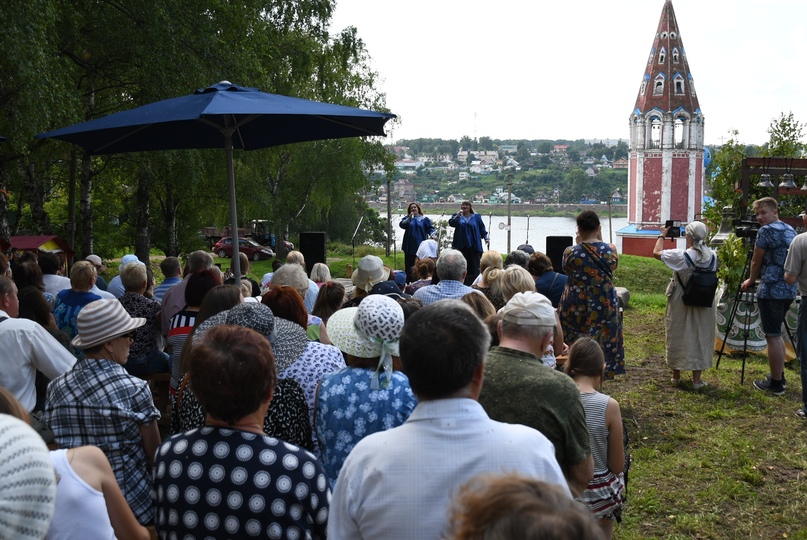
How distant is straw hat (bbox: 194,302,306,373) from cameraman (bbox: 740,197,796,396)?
486 centimetres

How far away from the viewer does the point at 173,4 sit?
10.7m

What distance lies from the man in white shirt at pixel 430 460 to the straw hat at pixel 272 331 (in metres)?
1.25

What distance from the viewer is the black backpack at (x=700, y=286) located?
6.80 m

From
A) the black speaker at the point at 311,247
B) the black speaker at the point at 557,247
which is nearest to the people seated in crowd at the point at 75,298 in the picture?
the black speaker at the point at 311,247

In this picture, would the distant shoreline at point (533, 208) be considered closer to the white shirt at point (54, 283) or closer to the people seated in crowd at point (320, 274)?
the people seated in crowd at point (320, 274)

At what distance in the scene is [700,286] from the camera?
6836mm

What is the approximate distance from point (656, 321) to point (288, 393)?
9.41 m

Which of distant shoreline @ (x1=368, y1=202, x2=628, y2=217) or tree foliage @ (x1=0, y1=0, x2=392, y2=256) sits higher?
tree foliage @ (x1=0, y1=0, x2=392, y2=256)

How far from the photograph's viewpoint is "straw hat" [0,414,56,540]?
1.41 meters

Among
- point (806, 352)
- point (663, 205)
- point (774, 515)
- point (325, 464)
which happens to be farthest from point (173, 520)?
point (663, 205)

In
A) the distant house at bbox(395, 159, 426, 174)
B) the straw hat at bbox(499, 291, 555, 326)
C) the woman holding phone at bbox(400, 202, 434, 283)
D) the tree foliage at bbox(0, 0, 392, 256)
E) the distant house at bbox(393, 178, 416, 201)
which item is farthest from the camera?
the distant house at bbox(395, 159, 426, 174)

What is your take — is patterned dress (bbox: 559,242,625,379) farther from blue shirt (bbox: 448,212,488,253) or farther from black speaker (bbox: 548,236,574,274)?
black speaker (bbox: 548,236,574,274)

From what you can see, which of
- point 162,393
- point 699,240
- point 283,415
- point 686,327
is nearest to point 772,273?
point 699,240

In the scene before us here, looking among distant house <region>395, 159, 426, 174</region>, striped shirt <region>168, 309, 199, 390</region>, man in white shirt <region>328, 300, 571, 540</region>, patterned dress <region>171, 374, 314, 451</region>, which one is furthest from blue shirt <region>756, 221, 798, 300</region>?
distant house <region>395, 159, 426, 174</region>
